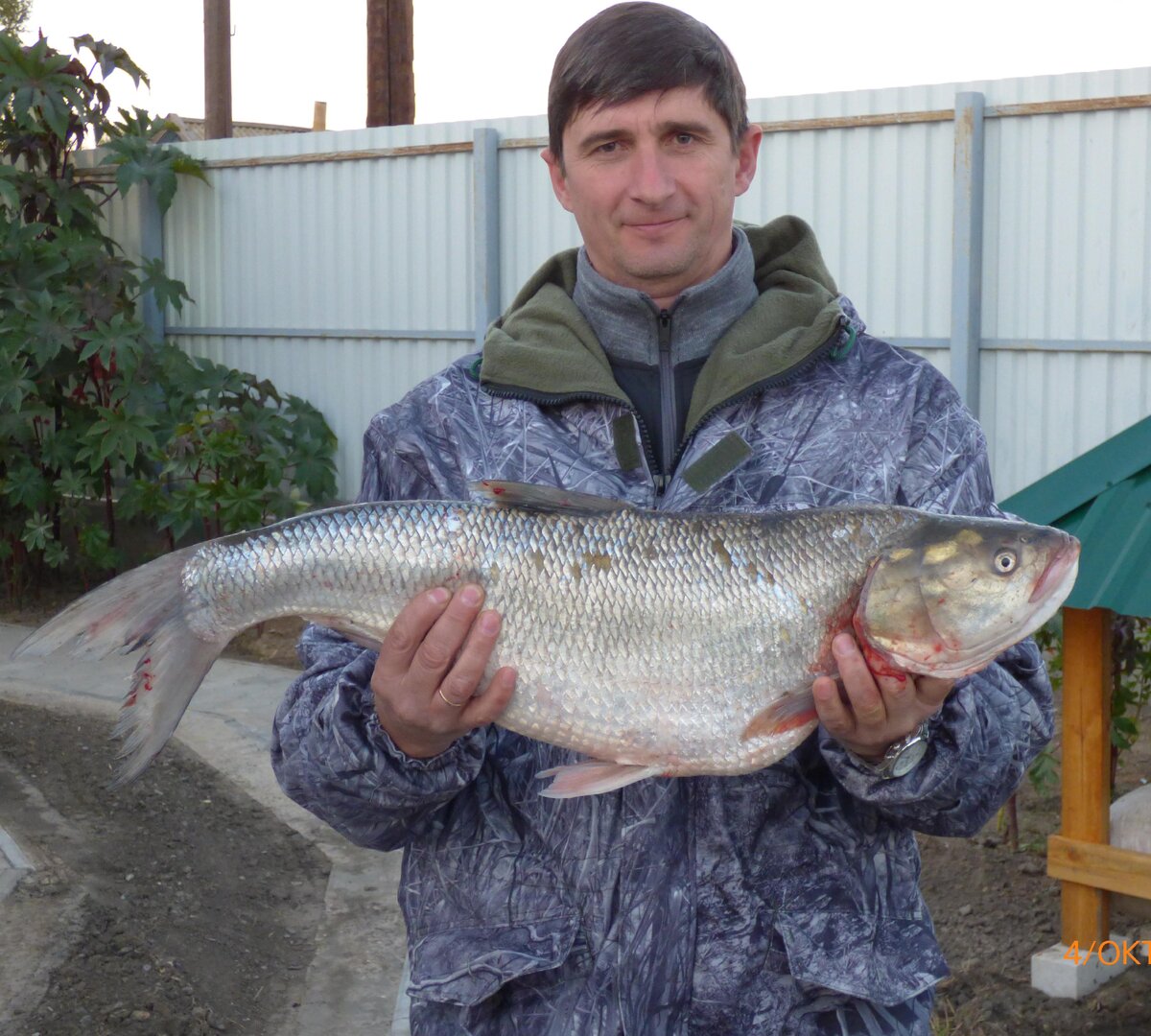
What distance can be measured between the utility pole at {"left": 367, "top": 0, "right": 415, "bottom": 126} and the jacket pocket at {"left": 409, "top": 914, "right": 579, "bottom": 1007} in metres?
9.82

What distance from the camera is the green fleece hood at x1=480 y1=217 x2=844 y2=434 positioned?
2.45 metres

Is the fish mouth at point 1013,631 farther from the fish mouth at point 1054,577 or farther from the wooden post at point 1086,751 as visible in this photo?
the wooden post at point 1086,751

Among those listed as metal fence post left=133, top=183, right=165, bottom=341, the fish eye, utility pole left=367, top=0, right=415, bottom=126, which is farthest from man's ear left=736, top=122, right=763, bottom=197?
metal fence post left=133, top=183, right=165, bottom=341

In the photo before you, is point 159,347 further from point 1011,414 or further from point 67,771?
point 1011,414

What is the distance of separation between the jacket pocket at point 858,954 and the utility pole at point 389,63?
9937 mm

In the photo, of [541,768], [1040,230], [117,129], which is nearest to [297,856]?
[541,768]

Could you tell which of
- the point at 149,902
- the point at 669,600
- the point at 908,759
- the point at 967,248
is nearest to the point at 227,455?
the point at 149,902

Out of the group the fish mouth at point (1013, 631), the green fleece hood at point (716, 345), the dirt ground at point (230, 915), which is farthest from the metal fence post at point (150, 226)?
the fish mouth at point (1013, 631)

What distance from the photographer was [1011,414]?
26.6 feet

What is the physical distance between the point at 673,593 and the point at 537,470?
0.33m

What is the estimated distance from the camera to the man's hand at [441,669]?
231cm

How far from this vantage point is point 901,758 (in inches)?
89.4

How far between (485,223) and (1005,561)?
7710 mm

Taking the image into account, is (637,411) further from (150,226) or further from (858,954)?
(150,226)
